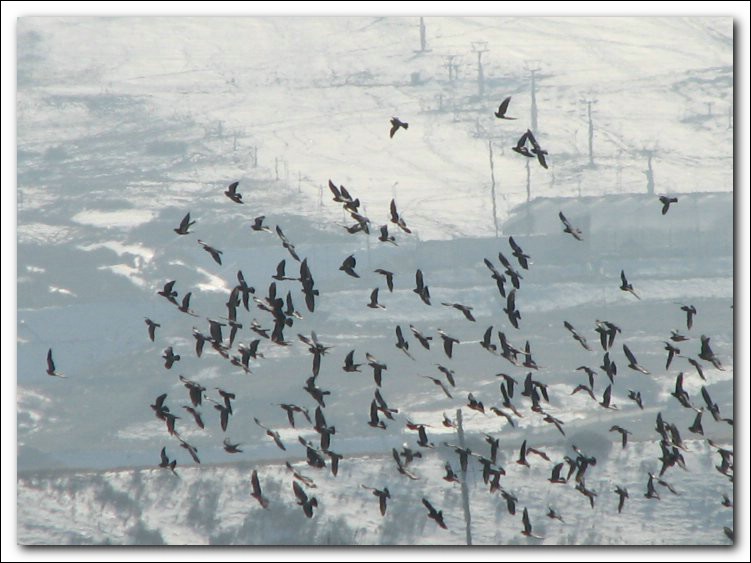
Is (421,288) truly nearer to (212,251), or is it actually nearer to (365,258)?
(212,251)

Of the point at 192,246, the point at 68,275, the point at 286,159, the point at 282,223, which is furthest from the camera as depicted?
the point at 286,159

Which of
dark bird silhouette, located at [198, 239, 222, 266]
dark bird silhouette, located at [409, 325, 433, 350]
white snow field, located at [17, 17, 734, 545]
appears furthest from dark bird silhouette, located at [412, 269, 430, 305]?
white snow field, located at [17, 17, 734, 545]

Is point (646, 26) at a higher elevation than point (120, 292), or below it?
higher

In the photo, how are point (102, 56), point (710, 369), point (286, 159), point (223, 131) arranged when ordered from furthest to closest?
point (102, 56)
point (223, 131)
point (286, 159)
point (710, 369)

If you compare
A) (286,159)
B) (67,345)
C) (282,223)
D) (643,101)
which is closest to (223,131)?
(286,159)

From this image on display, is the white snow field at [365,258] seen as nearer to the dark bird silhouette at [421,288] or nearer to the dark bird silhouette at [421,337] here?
the dark bird silhouette at [421,337]

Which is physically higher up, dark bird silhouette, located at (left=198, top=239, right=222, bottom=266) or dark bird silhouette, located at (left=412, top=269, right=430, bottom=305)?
dark bird silhouette, located at (left=198, top=239, right=222, bottom=266)

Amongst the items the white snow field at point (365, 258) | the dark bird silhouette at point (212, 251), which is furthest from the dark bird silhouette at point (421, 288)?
the white snow field at point (365, 258)

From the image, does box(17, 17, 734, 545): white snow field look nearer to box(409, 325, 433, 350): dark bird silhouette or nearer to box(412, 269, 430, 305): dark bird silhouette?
box(409, 325, 433, 350): dark bird silhouette

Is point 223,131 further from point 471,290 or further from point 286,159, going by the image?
point 471,290
